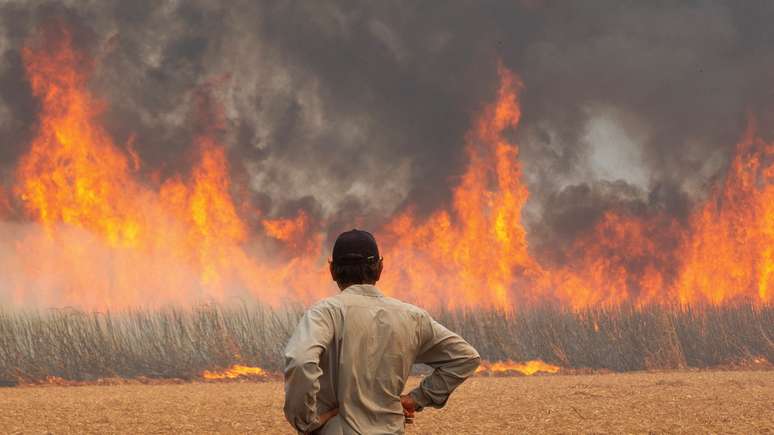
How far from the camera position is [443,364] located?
3.72 metres

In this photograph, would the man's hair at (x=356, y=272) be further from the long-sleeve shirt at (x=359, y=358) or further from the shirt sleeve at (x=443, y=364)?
the shirt sleeve at (x=443, y=364)

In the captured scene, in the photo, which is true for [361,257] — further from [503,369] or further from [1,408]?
[503,369]

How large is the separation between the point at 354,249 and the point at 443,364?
0.67 m

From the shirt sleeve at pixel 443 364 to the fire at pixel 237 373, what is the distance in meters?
21.7

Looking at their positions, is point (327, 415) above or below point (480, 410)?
above

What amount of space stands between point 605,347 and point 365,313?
25624 mm

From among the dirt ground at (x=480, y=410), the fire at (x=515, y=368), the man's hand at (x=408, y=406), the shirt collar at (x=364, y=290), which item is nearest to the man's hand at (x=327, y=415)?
the man's hand at (x=408, y=406)

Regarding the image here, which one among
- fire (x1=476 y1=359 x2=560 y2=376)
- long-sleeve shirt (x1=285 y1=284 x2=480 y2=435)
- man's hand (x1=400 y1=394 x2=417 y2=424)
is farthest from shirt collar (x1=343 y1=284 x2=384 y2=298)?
fire (x1=476 y1=359 x2=560 y2=376)

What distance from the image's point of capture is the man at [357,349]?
3262 millimetres

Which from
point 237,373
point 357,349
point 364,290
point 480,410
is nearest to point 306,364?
point 357,349

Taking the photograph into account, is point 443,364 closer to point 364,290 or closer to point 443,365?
point 443,365

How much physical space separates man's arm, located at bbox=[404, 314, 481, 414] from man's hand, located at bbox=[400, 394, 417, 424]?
0.02 m

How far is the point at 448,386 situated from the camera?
12.2 ft

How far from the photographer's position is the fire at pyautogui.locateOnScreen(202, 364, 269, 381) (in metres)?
24.6
